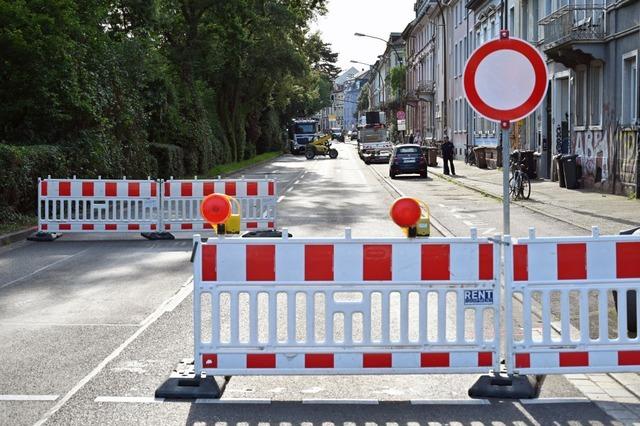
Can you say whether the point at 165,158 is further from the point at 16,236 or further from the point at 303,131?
the point at 303,131

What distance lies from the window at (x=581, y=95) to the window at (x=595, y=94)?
556mm

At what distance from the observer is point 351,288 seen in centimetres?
A: 639

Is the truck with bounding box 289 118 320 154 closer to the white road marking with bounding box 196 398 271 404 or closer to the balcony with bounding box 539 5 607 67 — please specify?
the balcony with bounding box 539 5 607 67

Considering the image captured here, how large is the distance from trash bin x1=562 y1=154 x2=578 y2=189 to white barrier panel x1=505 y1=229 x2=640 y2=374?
79.1 ft

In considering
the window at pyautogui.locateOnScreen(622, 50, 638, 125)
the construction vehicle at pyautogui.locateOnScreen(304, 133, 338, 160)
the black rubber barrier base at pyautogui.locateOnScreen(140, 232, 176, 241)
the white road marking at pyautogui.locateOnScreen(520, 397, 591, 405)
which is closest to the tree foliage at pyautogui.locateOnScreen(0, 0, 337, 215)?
the black rubber barrier base at pyautogui.locateOnScreen(140, 232, 176, 241)

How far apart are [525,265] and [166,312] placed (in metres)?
4.33

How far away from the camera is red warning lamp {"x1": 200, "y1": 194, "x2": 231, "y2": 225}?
23.0ft

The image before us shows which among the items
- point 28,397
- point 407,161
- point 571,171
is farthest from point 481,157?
point 28,397

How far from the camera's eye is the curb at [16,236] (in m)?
16.3

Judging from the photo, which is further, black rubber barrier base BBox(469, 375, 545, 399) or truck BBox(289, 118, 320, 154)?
truck BBox(289, 118, 320, 154)

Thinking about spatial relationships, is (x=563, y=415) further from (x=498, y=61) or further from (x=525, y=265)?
(x=498, y=61)

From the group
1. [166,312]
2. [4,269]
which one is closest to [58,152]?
[4,269]

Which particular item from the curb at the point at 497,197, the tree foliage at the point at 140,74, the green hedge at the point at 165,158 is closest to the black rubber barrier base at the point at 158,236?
the tree foliage at the point at 140,74

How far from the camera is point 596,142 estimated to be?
2889 cm
